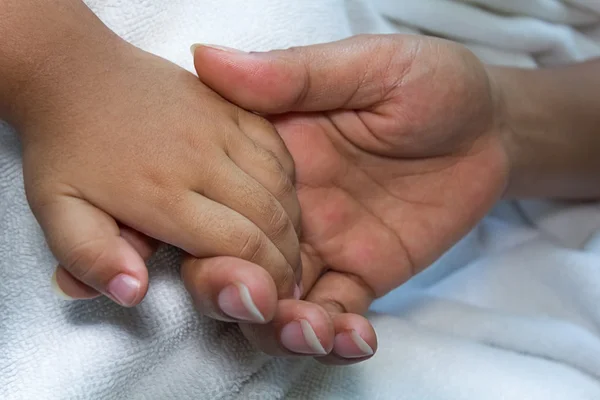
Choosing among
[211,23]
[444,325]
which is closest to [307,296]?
[444,325]

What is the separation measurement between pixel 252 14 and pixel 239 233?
30 centimetres

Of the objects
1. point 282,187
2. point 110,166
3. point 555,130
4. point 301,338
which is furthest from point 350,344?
point 555,130

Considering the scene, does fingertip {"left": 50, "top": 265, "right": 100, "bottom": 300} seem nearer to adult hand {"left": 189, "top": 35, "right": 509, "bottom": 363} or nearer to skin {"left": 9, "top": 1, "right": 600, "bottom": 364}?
skin {"left": 9, "top": 1, "right": 600, "bottom": 364}

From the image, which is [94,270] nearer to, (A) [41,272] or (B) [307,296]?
(A) [41,272]

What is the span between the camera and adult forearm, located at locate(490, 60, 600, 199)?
894 mm

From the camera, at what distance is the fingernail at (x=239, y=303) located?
52cm

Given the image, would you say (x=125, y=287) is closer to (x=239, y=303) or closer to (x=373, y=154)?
(x=239, y=303)

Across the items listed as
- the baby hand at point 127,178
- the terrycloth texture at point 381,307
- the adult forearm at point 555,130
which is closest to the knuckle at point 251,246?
the baby hand at point 127,178

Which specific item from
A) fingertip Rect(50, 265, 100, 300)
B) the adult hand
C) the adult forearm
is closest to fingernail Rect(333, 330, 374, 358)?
the adult hand

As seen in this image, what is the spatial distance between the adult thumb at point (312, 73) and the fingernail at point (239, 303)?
0.66 ft

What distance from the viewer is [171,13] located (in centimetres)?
71

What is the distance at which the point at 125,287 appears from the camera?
508 mm

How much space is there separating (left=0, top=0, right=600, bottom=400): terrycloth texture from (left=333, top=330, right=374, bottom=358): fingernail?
0.34 feet

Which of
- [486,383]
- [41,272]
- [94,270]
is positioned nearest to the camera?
[94,270]
